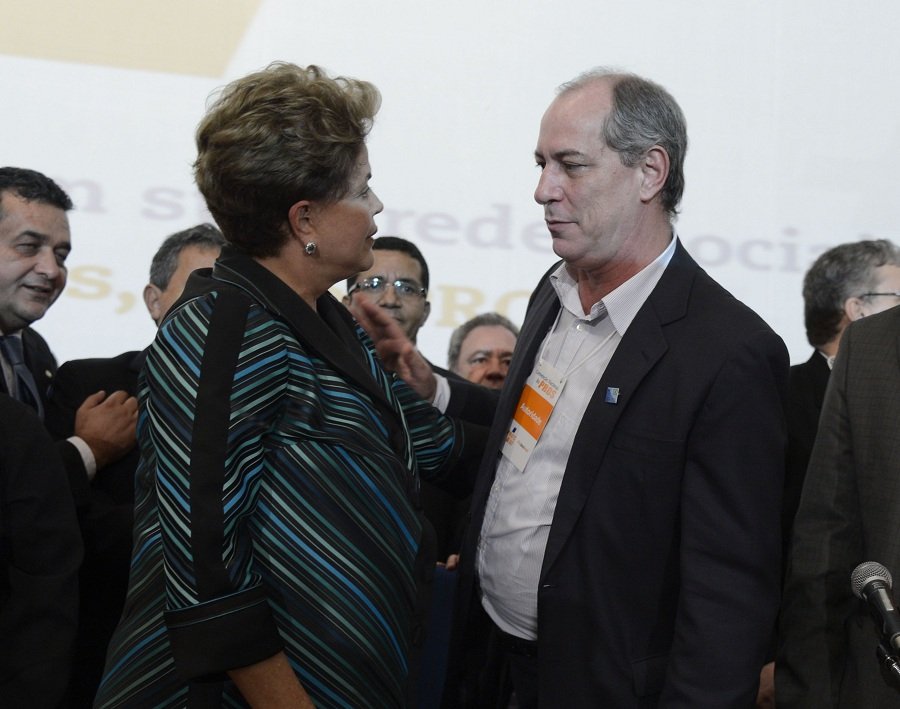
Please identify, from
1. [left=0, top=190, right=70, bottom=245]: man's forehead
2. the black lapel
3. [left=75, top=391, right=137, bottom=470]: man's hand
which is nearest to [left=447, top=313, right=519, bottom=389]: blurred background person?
[left=75, top=391, right=137, bottom=470]: man's hand

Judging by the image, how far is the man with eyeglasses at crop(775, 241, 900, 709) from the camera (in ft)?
5.74

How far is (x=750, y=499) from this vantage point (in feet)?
5.74

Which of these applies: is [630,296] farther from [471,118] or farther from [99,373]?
[471,118]

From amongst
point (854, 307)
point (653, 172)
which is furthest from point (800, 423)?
point (653, 172)

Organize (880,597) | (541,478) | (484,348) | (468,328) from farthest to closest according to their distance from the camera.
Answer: (468,328) < (484,348) < (541,478) < (880,597)

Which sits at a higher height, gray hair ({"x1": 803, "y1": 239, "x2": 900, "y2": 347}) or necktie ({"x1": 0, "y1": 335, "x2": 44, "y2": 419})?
gray hair ({"x1": 803, "y1": 239, "x2": 900, "y2": 347})

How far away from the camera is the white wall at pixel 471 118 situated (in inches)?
162

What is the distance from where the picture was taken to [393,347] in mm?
2182

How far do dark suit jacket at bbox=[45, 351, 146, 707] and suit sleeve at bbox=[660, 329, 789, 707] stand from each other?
1.42 meters

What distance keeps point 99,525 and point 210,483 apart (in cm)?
119

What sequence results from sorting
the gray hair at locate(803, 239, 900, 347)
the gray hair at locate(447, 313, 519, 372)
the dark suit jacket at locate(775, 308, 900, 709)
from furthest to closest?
the gray hair at locate(447, 313, 519, 372) → the gray hair at locate(803, 239, 900, 347) → the dark suit jacket at locate(775, 308, 900, 709)

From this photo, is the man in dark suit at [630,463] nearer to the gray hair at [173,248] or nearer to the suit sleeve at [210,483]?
the suit sleeve at [210,483]

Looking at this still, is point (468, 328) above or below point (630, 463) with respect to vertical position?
above

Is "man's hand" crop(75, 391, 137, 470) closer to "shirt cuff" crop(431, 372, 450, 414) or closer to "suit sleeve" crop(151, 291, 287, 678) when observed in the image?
"shirt cuff" crop(431, 372, 450, 414)
